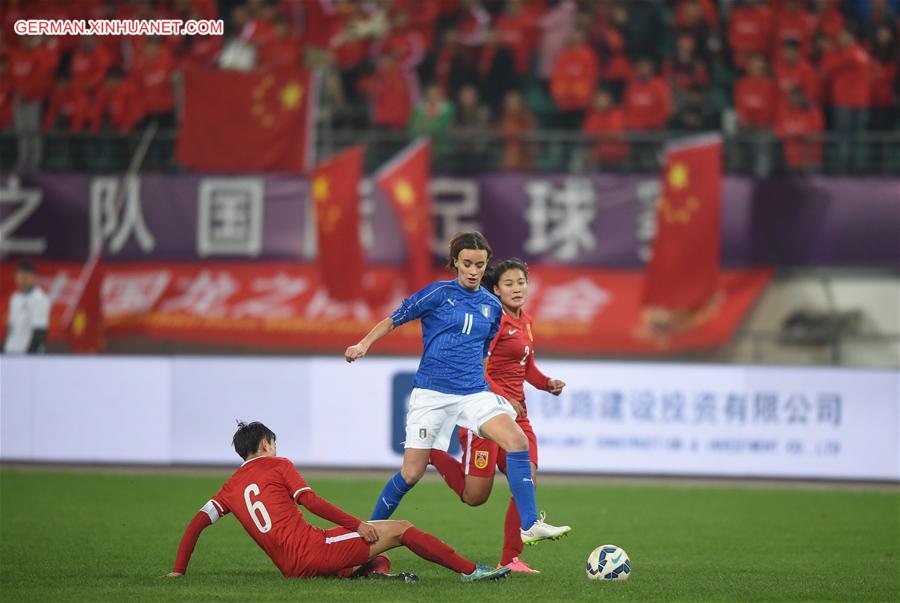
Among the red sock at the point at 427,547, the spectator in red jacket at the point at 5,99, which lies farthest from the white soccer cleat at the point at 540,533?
the spectator in red jacket at the point at 5,99

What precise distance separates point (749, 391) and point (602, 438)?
1.62 meters

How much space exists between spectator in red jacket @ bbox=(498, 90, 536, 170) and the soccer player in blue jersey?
9289 millimetres

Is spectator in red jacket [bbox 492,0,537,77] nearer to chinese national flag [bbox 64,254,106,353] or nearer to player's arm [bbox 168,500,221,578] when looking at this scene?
chinese national flag [bbox 64,254,106,353]

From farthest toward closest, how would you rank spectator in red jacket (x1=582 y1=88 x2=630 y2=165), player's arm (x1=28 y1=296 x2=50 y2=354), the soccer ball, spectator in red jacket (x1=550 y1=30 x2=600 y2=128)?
spectator in red jacket (x1=550 y1=30 x2=600 y2=128), spectator in red jacket (x1=582 y1=88 x2=630 y2=165), player's arm (x1=28 y1=296 x2=50 y2=354), the soccer ball

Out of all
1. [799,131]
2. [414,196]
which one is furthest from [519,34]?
[799,131]

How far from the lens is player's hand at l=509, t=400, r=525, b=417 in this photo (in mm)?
8102

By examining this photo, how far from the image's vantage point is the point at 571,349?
54.3 ft

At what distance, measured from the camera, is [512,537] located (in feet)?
25.9

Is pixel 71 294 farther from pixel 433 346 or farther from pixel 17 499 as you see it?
pixel 433 346

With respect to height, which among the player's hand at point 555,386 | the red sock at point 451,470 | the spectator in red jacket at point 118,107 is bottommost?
the red sock at point 451,470

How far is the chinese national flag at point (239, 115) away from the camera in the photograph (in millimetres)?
16547

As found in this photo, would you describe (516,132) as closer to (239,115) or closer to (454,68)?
(454,68)

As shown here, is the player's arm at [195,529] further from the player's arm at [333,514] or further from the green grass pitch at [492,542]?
the player's arm at [333,514]

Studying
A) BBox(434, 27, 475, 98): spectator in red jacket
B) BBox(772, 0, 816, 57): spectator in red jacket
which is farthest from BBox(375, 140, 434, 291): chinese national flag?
BBox(772, 0, 816, 57): spectator in red jacket
